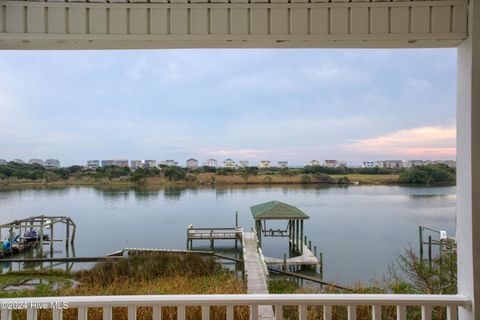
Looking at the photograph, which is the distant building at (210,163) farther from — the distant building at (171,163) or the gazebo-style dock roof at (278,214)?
the gazebo-style dock roof at (278,214)

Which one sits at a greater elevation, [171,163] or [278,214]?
[171,163]

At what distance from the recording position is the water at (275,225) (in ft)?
39.2

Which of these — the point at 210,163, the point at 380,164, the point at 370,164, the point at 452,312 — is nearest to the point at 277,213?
the point at 370,164

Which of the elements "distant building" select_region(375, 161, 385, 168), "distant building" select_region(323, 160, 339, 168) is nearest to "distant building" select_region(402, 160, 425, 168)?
"distant building" select_region(375, 161, 385, 168)

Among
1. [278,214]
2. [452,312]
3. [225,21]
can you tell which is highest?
[225,21]

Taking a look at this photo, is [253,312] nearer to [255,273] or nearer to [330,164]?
[255,273]

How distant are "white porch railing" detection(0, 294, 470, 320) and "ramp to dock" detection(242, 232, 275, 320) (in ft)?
8.54

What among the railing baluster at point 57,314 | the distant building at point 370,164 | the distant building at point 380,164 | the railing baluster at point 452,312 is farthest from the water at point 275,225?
the railing baluster at point 57,314

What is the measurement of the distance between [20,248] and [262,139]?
573 inches

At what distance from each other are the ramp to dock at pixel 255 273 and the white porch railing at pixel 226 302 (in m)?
2.60

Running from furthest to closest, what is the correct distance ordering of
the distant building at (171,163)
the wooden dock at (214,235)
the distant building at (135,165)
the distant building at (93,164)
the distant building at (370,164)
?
1. the distant building at (171,163)
2. the distant building at (135,165)
3. the wooden dock at (214,235)
4. the distant building at (93,164)
5. the distant building at (370,164)

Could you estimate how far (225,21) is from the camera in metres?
1.47

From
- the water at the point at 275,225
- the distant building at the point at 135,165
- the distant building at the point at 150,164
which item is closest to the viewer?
the water at the point at 275,225

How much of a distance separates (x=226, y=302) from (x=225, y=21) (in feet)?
4.64
